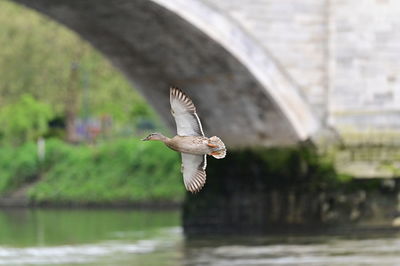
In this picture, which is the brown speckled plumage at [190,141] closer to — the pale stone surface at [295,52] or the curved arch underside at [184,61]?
the curved arch underside at [184,61]

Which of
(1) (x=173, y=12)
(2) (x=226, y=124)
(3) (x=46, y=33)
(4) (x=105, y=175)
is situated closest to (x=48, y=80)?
(3) (x=46, y=33)

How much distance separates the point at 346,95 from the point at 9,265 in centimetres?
711

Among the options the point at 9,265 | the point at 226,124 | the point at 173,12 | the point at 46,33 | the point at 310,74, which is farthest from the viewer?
the point at 46,33

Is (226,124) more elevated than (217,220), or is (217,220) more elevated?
(226,124)

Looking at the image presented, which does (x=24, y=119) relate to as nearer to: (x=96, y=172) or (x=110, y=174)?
(x=96, y=172)

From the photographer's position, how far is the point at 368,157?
25297mm

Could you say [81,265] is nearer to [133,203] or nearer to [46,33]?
[133,203]

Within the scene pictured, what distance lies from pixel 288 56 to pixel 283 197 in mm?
2339

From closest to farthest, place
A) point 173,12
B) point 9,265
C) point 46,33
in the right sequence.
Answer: point 9,265
point 173,12
point 46,33

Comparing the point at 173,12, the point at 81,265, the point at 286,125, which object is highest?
the point at 173,12

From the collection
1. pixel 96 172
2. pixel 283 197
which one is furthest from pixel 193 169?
pixel 96 172

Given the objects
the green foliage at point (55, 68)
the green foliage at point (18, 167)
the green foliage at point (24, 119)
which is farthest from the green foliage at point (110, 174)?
the green foliage at point (55, 68)

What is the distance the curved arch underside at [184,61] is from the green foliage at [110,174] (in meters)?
12.8

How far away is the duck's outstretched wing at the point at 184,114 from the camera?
499 inches
